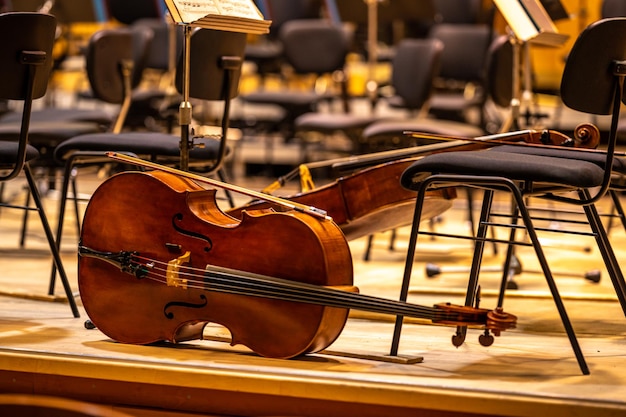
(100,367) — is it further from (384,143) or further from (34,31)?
(384,143)

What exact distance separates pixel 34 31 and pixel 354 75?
5.40 meters

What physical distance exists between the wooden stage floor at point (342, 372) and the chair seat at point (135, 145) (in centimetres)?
54

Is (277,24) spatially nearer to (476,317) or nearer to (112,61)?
(112,61)

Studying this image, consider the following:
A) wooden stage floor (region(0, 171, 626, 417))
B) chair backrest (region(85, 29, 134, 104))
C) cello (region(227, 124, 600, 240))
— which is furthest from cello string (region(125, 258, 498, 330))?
chair backrest (region(85, 29, 134, 104))

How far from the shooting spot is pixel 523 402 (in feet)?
6.95

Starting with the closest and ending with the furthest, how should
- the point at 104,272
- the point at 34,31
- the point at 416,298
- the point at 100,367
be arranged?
the point at 100,367, the point at 104,272, the point at 34,31, the point at 416,298

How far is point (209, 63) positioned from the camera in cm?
322

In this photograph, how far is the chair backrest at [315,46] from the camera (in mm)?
5883

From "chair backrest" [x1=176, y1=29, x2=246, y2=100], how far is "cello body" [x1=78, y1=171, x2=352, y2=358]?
74 cm

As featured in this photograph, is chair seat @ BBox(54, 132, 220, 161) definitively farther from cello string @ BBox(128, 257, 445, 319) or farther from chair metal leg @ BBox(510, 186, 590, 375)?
chair metal leg @ BBox(510, 186, 590, 375)

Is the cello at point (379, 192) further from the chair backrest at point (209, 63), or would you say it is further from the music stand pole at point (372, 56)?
the music stand pole at point (372, 56)

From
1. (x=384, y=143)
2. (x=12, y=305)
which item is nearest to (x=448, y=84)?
(x=384, y=143)

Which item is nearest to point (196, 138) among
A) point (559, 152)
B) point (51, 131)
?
point (51, 131)

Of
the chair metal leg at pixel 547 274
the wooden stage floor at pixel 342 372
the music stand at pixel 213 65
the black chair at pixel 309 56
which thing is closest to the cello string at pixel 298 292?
the wooden stage floor at pixel 342 372
